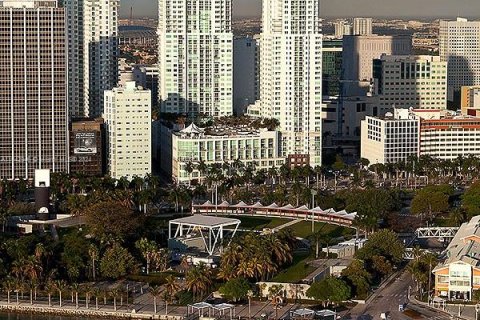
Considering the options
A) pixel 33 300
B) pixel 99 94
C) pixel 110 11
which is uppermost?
pixel 110 11

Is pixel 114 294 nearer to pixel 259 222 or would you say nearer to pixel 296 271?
A: pixel 296 271

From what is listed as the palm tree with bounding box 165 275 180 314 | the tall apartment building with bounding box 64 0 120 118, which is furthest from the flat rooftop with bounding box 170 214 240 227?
the tall apartment building with bounding box 64 0 120 118

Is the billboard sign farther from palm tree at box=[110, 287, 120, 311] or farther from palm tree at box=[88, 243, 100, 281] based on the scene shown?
palm tree at box=[110, 287, 120, 311]

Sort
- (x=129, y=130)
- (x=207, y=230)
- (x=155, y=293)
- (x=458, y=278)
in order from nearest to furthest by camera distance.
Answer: (x=155, y=293) < (x=458, y=278) < (x=207, y=230) < (x=129, y=130)

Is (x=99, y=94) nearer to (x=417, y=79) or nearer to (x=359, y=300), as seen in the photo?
(x=417, y=79)

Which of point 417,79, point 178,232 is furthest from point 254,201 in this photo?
point 417,79

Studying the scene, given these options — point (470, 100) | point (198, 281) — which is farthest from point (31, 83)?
point (470, 100)
